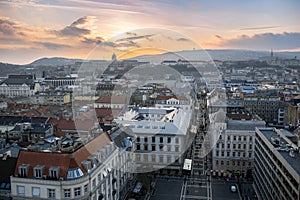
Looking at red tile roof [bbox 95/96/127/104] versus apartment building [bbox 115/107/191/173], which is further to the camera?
red tile roof [bbox 95/96/127/104]

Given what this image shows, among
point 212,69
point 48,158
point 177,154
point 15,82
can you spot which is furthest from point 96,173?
point 212,69

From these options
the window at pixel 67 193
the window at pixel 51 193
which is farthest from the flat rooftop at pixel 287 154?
the window at pixel 51 193

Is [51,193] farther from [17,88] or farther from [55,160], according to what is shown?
[17,88]

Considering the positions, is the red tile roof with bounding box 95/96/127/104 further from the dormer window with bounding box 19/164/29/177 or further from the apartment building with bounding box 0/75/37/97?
the dormer window with bounding box 19/164/29/177

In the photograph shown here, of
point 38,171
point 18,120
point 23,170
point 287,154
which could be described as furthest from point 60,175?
point 18,120

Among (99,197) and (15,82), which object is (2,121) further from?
(15,82)

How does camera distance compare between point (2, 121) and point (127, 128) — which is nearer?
point (127, 128)

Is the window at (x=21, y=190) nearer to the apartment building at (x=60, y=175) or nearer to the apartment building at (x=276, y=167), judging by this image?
the apartment building at (x=60, y=175)

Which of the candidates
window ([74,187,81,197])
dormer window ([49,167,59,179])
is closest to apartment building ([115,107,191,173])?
window ([74,187,81,197])

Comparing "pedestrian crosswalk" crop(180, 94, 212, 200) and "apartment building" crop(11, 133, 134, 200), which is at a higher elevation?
"apartment building" crop(11, 133, 134, 200)
